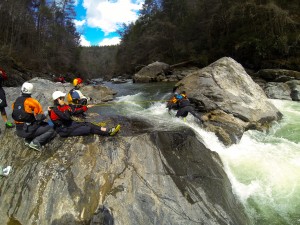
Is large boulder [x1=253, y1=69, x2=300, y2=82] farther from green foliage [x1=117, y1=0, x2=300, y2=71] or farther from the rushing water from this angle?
the rushing water

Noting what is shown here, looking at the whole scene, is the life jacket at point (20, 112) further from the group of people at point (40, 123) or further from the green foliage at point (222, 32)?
the green foliage at point (222, 32)

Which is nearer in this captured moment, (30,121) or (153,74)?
(30,121)

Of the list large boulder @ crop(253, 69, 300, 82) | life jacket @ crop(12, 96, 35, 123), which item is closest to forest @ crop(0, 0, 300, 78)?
large boulder @ crop(253, 69, 300, 82)

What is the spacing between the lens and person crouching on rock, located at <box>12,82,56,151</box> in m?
5.45

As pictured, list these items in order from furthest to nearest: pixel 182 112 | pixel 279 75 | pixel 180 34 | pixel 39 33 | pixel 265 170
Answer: pixel 180 34 → pixel 39 33 → pixel 279 75 → pixel 182 112 → pixel 265 170

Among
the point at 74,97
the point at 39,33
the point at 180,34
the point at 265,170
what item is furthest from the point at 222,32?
the point at 74,97

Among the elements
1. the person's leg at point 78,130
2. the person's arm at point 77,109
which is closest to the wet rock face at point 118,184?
the person's leg at point 78,130

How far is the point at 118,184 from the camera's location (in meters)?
4.61

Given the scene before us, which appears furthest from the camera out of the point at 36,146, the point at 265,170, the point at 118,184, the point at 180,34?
the point at 180,34

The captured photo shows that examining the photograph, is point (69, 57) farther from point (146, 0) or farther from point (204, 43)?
point (204, 43)

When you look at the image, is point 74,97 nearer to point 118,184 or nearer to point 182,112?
point 118,184

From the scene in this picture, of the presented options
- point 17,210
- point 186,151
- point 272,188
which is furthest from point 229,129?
point 17,210

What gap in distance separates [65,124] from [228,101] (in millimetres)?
6820

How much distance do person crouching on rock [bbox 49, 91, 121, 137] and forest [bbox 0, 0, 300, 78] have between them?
21184 millimetres
